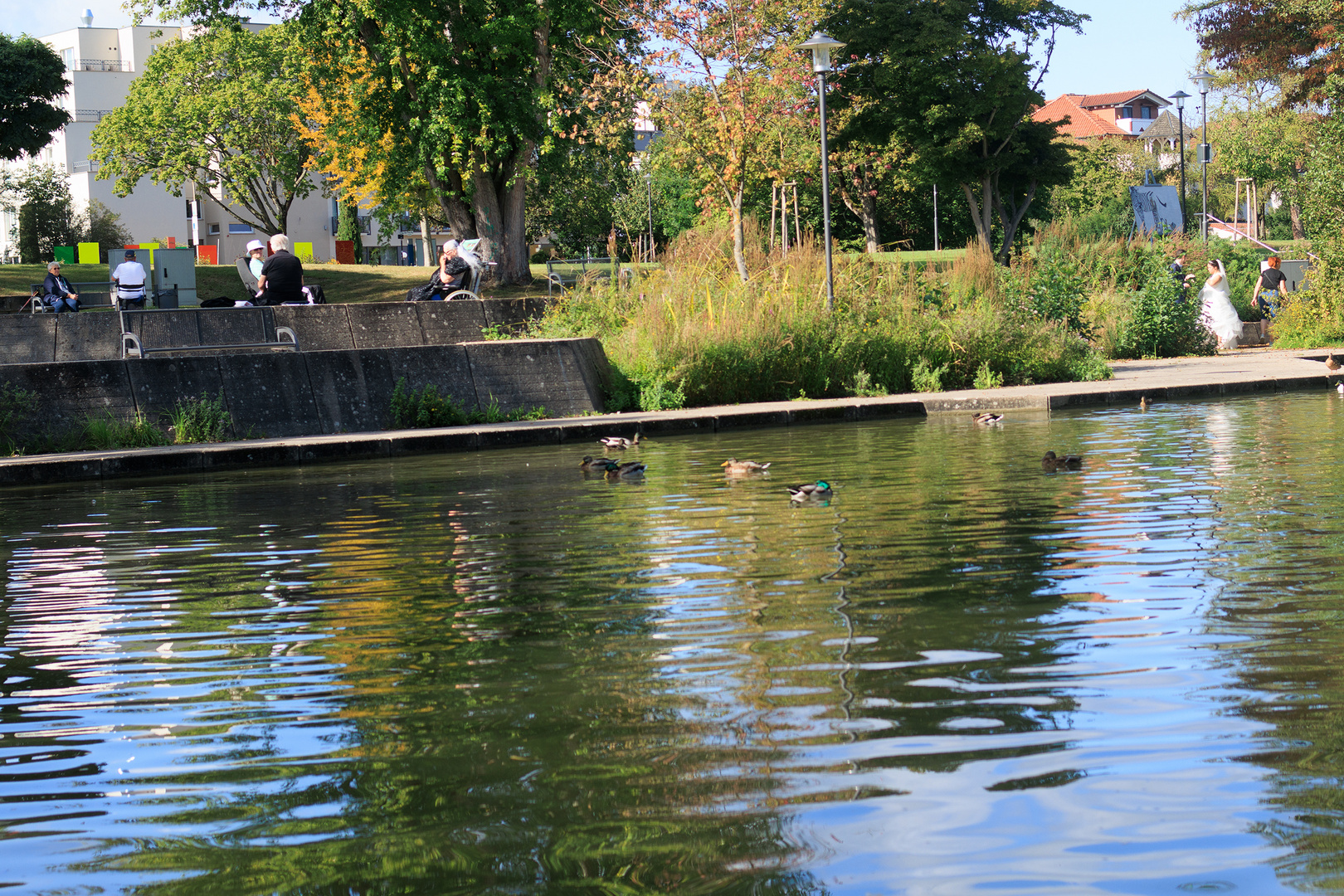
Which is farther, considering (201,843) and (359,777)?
(359,777)

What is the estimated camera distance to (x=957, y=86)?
47.2 metres

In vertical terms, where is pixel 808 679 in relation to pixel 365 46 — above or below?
below

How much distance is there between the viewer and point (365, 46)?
33438mm

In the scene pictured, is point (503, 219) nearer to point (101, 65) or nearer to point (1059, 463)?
point (1059, 463)

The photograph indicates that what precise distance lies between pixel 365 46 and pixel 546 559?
28345 mm

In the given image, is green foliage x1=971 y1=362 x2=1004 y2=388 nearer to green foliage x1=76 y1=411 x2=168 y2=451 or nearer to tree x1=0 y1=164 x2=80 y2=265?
green foliage x1=76 y1=411 x2=168 y2=451

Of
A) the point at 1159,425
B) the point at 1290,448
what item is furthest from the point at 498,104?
the point at 1290,448

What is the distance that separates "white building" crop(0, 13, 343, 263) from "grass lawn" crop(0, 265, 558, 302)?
50.4 meters

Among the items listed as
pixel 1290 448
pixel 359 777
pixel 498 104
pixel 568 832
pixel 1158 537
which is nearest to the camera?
pixel 568 832

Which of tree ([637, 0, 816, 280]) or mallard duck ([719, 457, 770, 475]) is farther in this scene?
tree ([637, 0, 816, 280])

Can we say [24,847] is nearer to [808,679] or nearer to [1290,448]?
[808,679]

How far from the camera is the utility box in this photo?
30.9 metres

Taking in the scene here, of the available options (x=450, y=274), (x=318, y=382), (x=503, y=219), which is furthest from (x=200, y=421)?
(x=503, y=219)

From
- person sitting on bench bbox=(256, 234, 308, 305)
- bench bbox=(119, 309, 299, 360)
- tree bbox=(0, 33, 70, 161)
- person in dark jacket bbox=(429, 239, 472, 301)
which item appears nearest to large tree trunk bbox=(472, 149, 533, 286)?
person in dark jacket bbox=(429, 239, 472, 301)
